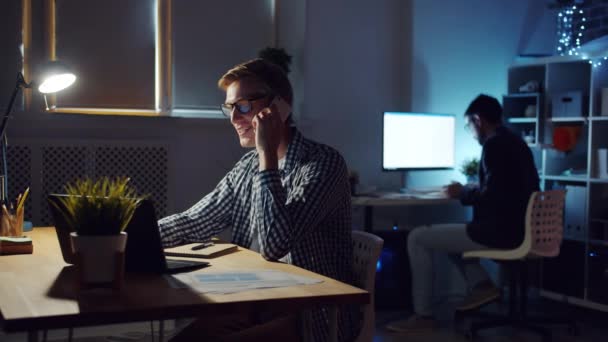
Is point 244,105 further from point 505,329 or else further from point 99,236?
point 505,329

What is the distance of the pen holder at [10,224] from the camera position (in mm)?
2219

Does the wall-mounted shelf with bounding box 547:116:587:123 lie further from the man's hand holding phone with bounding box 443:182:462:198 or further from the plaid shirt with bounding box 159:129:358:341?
the plaid shirt with bounding box 159:129:358:341

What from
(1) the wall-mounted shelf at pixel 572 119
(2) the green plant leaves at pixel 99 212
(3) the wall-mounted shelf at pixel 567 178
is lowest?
(3) the wall-mounted shelf at pixel 567 178

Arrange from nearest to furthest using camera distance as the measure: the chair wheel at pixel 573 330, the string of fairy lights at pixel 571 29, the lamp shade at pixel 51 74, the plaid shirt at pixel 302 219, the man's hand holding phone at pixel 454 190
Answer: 1. the plaid shirt at pixel 302 219
2. the lamp shade at pixel 51 74
3. the chair wheel at pixel 573 330
4. the man's hand holding phone at pixel 454 190
5. the string of fairy lights at pixel 571 29

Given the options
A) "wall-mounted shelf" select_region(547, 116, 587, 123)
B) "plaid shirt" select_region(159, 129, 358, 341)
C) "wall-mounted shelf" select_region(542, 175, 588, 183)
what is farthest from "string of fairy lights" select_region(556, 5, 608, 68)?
"plaid shirt" select_region(159, 129, 358, 341)

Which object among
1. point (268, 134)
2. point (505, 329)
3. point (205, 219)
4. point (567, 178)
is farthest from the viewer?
point (567, 178)

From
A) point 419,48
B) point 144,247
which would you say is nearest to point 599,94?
point 419,48

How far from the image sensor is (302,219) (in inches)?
74.8

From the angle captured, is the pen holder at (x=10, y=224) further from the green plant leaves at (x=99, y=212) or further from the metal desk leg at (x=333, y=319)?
the metal desk leg at (x=333, y=319)

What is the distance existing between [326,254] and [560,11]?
3.59 m

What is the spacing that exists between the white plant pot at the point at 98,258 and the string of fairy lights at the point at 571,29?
3.86 m

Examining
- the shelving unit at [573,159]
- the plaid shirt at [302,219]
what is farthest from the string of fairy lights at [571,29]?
the plaid shirt at [302,219]

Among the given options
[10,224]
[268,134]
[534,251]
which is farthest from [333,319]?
[534,251]

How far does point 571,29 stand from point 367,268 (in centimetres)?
340
